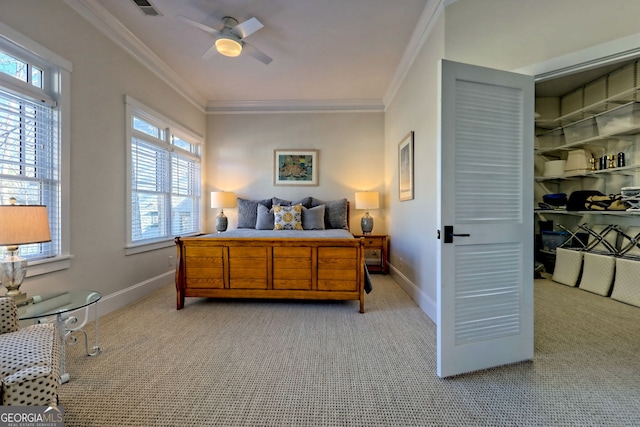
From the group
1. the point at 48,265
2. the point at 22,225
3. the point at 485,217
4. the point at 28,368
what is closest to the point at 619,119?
the point at 485,217

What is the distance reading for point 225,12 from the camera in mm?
2484

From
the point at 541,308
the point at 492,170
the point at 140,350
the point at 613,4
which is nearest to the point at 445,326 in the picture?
the point at 492,170

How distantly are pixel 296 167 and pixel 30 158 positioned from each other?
10.7 ft

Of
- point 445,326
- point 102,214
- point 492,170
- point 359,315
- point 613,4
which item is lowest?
point 359,315

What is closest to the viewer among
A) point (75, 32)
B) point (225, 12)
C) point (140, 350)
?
point (140, 350)

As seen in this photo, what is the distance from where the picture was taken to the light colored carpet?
1.34 metres

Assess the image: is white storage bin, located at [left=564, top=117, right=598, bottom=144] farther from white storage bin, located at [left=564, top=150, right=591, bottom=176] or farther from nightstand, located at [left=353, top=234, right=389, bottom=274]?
nightstand, located at [left=353, top=234, right=389, bottom=274]

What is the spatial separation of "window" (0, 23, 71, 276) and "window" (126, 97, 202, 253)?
75 centimetres

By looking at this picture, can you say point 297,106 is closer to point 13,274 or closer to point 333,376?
point 13,274

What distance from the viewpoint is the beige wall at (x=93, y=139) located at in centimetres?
208

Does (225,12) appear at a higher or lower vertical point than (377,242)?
higher

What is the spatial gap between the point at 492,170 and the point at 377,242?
2.62 metres

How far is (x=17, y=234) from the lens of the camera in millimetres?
1481

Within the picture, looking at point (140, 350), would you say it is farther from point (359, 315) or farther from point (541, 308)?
point (541, 308)
